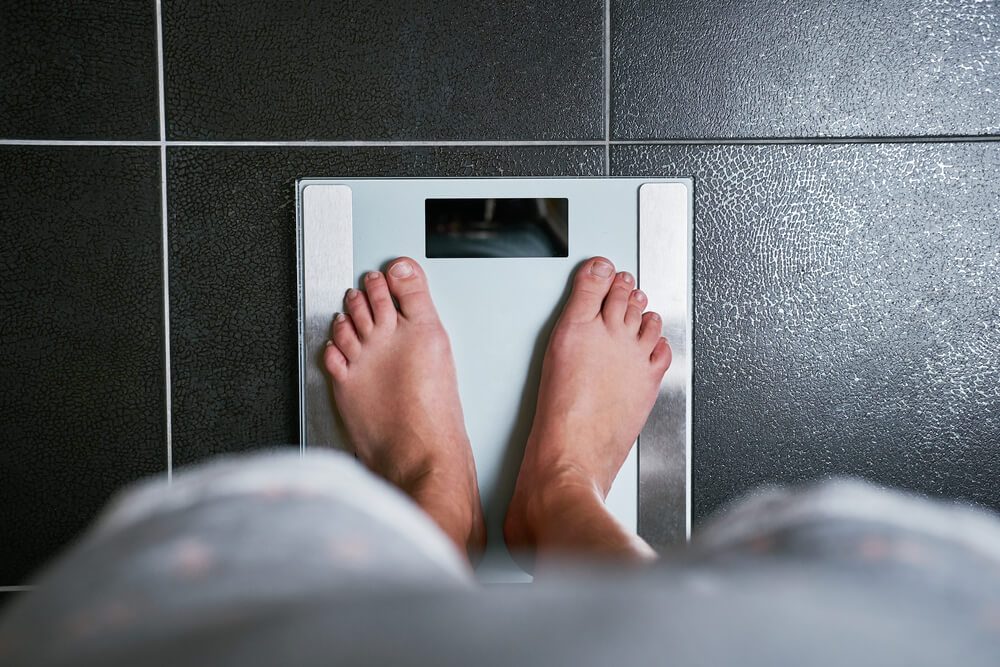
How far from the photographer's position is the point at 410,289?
2.28 feet

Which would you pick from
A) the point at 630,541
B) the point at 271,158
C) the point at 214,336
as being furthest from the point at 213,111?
the point at 630,541

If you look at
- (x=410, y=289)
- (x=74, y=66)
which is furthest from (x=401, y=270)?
(x=74, y=66)

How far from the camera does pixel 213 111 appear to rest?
2.23 ft

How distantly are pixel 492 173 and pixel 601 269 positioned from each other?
130 millimetres

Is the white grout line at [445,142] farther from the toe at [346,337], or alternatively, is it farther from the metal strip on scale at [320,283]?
the toe at [346,337]

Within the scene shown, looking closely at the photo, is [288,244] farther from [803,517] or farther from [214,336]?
[803,517]

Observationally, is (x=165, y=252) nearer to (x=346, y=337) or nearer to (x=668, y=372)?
(x=346, y=337)

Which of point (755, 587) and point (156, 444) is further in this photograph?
point (156, 444)

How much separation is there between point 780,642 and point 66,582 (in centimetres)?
18

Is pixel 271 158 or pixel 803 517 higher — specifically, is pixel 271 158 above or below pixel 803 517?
above

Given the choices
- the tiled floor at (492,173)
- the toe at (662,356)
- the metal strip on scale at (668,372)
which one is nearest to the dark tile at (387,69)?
the tiled floor at (492,173)

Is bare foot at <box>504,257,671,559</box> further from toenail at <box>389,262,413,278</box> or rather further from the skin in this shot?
toenail at <box>389,262,413,278</box>

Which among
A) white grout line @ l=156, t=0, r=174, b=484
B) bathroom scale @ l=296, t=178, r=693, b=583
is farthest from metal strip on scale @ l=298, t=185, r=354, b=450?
Answer: white grout line @ l=156, t=0, r=174, b=484

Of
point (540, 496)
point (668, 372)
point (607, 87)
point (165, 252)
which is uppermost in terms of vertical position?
point (607, 87)
